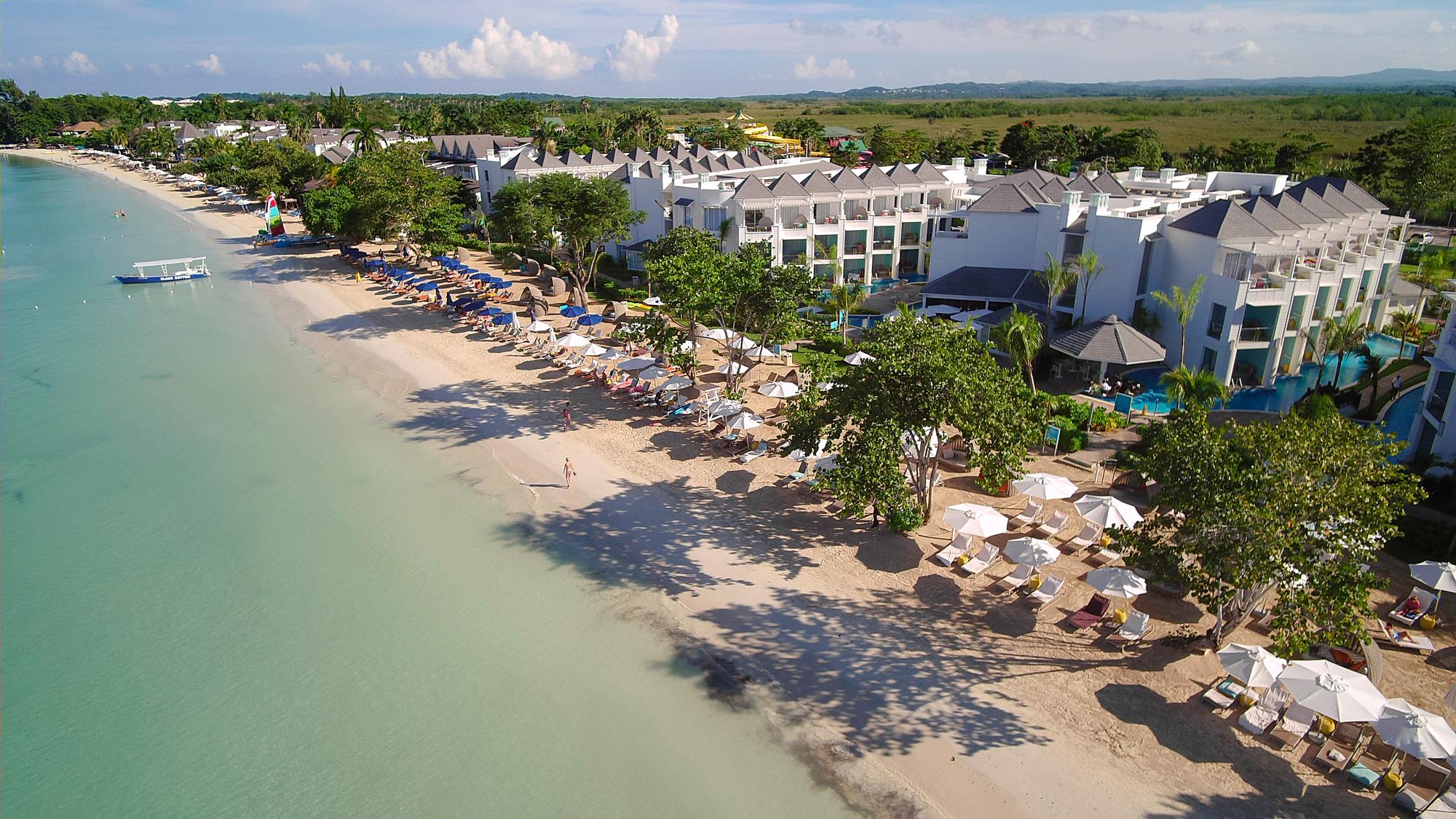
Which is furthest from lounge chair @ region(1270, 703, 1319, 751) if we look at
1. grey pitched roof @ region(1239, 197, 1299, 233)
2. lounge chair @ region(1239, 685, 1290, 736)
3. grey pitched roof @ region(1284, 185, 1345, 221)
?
grey pitched roof @ region(1284, 185, 1345, 221)

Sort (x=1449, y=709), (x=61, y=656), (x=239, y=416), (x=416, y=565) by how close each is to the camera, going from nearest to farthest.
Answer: (x=1449, y=709)
(x=61, y=656)
(x=416, y=565)
(x=239, y=416)

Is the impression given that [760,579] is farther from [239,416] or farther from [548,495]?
[239,416]

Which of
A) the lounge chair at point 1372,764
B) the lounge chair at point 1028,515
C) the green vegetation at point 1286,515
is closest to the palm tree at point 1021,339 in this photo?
the lounge chair at point 1028,515

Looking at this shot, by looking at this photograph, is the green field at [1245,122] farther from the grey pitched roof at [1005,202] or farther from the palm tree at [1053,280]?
the palm tree at [1053,280]

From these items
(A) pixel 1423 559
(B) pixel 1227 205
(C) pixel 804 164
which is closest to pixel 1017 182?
(B) pixel 1227 205

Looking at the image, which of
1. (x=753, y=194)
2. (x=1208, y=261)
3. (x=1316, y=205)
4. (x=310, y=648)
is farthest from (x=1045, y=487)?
(x=753, y=194)

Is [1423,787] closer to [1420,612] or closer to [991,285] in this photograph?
[1420,612]

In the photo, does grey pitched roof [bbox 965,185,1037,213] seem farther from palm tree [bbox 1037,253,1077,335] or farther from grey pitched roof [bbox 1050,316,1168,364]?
grey pitched roof [bbox 1050,316,1168,364]

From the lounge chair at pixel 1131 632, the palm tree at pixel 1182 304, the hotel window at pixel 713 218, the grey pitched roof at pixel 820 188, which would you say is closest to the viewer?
the lounge chair at pixel 1131 632
